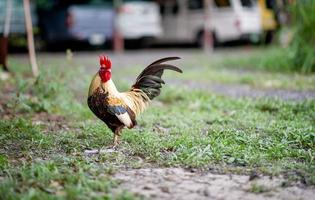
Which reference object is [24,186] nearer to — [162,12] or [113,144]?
[113,144]

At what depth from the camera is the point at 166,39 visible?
2205cm

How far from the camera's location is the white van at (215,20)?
19.9 meters

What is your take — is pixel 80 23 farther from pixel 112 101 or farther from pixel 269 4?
pixel 112 101

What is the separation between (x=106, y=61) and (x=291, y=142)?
1992mm

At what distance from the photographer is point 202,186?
451 cm

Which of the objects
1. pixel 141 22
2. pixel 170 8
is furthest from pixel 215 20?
pixel 141 22

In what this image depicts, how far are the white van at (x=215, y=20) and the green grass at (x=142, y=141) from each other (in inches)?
453

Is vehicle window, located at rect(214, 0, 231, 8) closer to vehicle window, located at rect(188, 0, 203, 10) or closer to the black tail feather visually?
vehicle window, located at rect(188, 0, 203, 10)

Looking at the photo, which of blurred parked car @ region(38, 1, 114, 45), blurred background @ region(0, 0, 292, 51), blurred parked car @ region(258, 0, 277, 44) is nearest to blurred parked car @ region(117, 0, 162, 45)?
blurred background @ region(0, 0, 292, 51)

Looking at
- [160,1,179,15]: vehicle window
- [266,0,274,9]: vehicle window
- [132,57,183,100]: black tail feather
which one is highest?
[266,0,274,9]: vehicle window

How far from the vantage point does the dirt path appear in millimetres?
4301

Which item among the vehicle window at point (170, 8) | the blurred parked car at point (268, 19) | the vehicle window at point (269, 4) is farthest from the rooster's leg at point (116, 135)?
the vehicle window at point (269, 4)

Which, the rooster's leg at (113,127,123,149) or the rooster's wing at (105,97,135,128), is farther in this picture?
the rooster's leg at (113,127,123,149)

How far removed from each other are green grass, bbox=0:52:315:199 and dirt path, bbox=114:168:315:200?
156 mm
